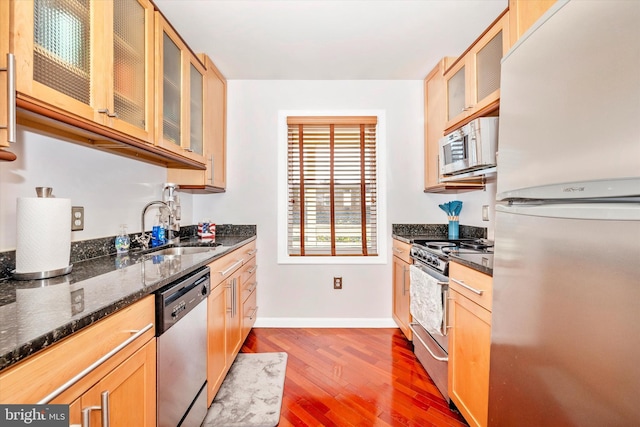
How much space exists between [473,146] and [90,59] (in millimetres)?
2013

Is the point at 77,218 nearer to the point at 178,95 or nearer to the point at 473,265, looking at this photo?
the point at 178,95

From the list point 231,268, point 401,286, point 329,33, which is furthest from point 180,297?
point 329,33

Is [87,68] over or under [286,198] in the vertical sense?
over

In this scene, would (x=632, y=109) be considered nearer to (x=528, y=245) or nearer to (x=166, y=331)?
(x=528, y=245)

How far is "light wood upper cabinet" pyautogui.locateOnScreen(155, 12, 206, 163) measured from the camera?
1.58 m

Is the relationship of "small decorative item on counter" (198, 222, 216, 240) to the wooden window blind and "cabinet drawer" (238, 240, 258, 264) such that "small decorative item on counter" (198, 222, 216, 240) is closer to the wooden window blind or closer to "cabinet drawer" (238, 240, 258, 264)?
"cabinet drawer" (238, 240, 258, 264)

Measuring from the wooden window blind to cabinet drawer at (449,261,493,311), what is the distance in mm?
1338

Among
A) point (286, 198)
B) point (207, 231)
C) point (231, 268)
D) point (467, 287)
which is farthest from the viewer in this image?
point (286, 198)

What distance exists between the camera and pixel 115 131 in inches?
48.3

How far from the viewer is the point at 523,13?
1281 mm

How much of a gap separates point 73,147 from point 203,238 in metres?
1.17

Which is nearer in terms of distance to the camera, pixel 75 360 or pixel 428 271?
pixel 75 360

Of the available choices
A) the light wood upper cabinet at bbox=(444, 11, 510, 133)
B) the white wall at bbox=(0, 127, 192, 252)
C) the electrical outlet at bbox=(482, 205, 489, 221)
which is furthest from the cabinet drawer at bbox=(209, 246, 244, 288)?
the electrical outlet at bbox=(482, 205, 489, 221)

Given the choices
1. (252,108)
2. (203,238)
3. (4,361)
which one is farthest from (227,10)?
(4,361)
